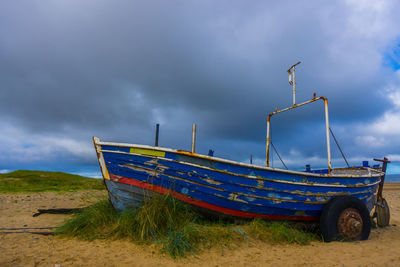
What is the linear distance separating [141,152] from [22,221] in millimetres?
4852

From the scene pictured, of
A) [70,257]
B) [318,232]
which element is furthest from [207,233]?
[318,232]

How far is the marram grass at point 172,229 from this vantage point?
495cm

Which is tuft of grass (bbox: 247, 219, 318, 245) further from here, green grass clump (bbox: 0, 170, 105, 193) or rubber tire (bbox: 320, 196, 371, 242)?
green grass clump (bbox: 0, 170, 105, 193)

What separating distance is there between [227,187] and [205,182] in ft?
1.67

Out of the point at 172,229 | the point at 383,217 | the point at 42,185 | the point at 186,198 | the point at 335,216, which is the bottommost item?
the point at 42,185

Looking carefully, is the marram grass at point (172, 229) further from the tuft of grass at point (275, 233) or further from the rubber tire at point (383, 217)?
the rubber tire at point (383, 217)

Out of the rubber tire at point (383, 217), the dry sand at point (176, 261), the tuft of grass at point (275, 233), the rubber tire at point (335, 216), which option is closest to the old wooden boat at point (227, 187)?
the rubber tire at point (335, 216)

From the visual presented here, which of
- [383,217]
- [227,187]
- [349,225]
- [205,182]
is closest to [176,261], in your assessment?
[205,182]

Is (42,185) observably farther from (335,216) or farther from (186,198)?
(335,216)

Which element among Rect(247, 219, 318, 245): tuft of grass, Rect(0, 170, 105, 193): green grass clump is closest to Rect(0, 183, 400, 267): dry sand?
Rect(247, 219, 318, 245): tuft of grass

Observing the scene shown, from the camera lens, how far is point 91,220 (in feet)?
19.2

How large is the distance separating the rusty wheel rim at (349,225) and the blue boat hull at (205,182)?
895mm

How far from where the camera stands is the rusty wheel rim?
6211 millimetres

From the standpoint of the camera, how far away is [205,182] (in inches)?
212
